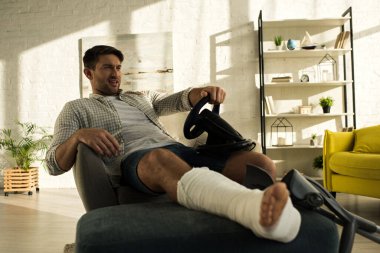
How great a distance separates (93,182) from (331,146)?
2483 millimetres

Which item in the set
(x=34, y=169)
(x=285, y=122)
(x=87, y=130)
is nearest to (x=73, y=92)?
(x=34, y=169)

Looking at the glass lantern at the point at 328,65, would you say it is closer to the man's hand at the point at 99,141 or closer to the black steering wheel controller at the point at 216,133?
the black steering wheel controller at the point at 216,133

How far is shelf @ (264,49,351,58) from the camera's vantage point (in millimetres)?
4367

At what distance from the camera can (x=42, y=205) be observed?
3.69 metres

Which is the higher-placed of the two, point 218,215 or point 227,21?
point 227,21

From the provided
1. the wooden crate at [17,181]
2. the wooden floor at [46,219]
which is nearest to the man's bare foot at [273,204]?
the wooden floor at [46,219]

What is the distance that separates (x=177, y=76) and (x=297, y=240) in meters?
3.95

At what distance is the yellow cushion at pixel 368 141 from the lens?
325cm

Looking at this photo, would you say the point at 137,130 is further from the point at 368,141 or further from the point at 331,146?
the point at 368,141

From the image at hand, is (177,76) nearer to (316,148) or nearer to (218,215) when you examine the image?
(316,148)

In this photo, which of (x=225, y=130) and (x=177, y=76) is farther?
(x=177, y=76)

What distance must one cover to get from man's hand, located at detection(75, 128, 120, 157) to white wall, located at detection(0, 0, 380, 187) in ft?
10.9

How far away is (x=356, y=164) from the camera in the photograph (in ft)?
9.56

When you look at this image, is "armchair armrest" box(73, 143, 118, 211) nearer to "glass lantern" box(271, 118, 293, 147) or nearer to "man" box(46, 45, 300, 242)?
"man" box(46, 45, 300, 242)
